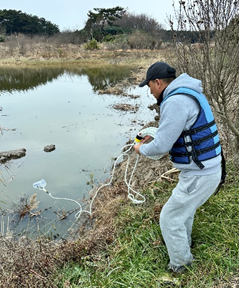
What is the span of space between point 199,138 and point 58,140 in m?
6.56

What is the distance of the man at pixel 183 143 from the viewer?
2.06 meters

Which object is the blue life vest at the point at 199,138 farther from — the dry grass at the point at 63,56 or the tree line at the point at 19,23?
the tree line at the point at 19,23

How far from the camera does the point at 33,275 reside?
2.71 meters

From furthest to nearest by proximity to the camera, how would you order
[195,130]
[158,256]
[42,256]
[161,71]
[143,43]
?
[143,43], [42,256], [158,256], [161,71], [195,130]

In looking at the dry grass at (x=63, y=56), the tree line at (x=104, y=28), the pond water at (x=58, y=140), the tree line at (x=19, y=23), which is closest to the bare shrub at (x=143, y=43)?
the tree line at (x=104, y=28)

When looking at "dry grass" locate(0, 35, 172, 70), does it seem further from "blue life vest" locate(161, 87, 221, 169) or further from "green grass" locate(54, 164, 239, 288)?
"blue life vest" locate(161, 87, 221, 169)

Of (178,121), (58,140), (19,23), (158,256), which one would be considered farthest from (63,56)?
(178,121)

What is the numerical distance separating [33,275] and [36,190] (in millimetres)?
2978

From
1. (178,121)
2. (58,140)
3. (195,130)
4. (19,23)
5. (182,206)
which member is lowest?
(58,140)

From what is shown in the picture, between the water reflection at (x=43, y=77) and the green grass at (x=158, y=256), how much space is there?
→ 13049 millimetres

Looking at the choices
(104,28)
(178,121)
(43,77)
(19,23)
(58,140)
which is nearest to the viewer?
(178,121)

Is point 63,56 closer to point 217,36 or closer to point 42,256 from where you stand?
point 217,36

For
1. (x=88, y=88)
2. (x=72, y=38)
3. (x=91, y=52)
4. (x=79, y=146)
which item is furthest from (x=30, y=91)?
(x=72, y=38)

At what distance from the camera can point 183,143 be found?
2.21 metres
